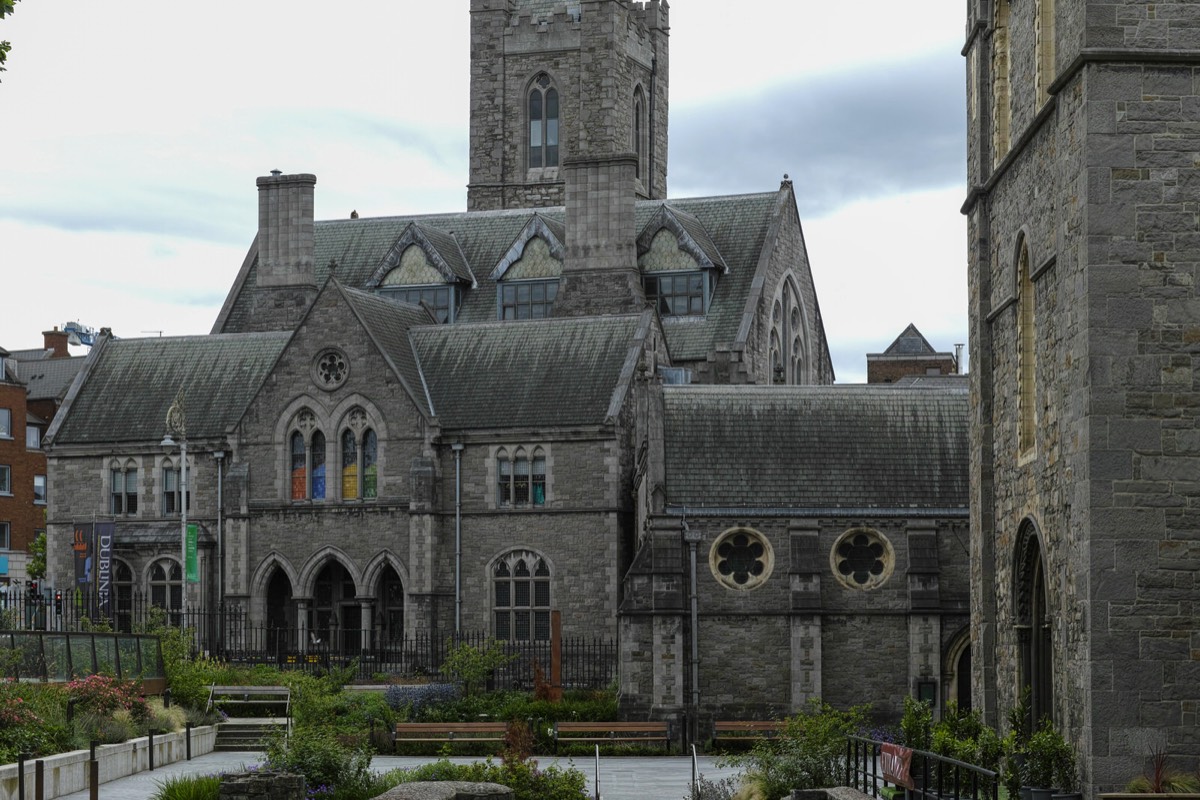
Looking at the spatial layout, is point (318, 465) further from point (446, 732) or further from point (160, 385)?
point (446, 732)

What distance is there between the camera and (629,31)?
73625 mm

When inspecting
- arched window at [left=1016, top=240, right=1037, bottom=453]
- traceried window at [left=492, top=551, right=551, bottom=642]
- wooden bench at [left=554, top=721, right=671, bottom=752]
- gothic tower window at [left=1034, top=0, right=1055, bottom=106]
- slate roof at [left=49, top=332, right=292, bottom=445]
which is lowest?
wooden bench at [left=554, top=721, right=671, bottom=752]

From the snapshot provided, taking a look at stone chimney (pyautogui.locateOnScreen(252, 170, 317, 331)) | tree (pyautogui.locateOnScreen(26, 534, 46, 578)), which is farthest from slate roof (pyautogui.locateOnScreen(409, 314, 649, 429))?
→ tree (pyautogui.locateOnScreen(26, 534, 46, 578))

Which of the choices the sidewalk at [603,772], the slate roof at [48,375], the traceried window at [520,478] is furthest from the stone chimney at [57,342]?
the sidewalk at [603,772]

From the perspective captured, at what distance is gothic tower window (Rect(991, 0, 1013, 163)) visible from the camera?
28469 millimetres

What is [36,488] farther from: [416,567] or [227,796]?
[227,796]

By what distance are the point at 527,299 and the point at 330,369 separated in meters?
8.88

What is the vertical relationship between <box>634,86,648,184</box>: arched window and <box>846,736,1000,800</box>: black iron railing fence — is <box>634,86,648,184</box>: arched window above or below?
above

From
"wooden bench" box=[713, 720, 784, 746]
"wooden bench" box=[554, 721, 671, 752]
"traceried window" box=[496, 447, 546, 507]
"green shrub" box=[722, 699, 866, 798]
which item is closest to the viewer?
"green shrub" box=[722, 699, 866, 798]

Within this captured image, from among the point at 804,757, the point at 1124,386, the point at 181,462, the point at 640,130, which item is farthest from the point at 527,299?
the point at 1124,386

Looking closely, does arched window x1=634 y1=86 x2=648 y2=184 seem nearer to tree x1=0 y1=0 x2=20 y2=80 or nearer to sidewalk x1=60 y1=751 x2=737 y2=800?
sidewalk x1=60 y1=751 x2=737 y2=800

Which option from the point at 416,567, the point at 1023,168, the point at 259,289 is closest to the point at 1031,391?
the point at 1023,168

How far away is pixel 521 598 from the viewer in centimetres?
5128

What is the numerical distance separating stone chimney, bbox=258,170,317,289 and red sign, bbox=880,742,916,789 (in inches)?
1571
